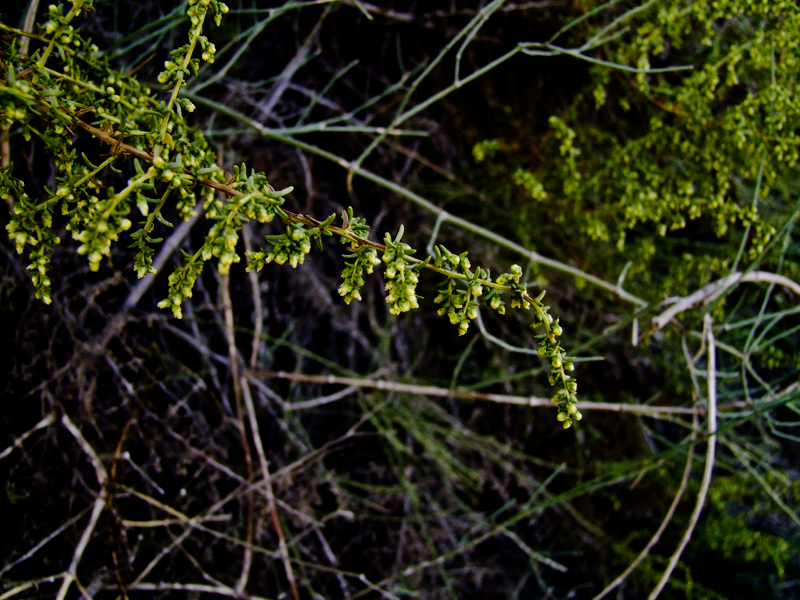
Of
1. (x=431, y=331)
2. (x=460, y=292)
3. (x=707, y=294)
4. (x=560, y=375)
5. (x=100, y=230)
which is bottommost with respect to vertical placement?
(x=431, y=331)

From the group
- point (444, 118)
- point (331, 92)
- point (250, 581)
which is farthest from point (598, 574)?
point (331, 92)

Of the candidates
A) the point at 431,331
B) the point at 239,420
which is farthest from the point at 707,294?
the point at 239,420

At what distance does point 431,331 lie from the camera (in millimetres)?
2406

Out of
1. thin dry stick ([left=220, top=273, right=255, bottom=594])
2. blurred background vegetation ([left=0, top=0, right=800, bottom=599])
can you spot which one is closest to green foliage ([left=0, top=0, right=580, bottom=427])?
blurred background vegetation ([left=0, top=0, right=800, bottom=599])

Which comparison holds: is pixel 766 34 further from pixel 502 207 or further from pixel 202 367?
pixel 202 367

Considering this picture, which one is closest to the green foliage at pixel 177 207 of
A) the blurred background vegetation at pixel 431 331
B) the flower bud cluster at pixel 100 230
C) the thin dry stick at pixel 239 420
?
the flower bud cluster at pixel 100 230

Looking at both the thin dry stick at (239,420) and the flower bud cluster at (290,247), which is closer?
the flower bud cluster at (290,247)

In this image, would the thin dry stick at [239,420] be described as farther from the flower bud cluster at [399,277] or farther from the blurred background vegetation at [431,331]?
the flower bud cluster at [399,277]

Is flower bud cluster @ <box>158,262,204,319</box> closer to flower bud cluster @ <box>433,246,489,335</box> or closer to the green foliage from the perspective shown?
Result: the green foliage

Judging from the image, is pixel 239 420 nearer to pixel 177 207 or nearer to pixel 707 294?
pixel 177 207

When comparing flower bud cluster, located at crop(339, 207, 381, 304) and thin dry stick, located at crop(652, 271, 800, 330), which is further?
thin dry stick, located at crop(652, 271, 800, 330)

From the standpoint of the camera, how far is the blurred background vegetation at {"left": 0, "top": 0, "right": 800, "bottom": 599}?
1.56 meters

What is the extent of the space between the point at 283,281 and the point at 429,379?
27.9 inches

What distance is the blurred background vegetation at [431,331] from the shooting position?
5.13 feet
